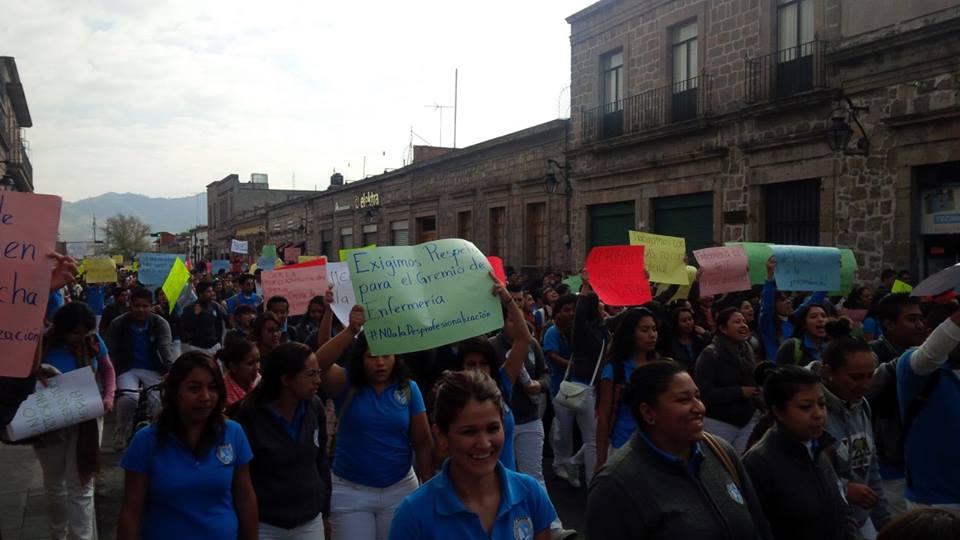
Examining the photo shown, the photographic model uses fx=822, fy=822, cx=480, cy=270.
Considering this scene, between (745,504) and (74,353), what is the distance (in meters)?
4.86

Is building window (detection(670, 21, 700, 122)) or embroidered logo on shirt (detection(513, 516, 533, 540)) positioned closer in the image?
embroidered logo on shirt (detection(513, 516, 533, 540))

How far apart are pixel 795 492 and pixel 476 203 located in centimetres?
2289

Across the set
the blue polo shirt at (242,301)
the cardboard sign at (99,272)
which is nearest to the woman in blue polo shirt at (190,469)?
the blue polo shirt at (242,301)

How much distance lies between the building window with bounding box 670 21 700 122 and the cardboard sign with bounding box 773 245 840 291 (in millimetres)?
8504

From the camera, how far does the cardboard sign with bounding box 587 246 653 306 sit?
819 cm

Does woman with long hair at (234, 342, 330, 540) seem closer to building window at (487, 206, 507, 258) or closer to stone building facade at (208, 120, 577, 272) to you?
stone building facade at (208, 120, 577, 272)

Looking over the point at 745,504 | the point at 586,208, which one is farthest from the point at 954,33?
the point at 745,504

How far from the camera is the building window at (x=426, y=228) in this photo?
29.4 metres

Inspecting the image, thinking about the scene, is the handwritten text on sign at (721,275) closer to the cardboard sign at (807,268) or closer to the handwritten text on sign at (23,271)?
the cardboard sign at (807,268)

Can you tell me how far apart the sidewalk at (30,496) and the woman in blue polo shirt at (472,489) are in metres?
4.15

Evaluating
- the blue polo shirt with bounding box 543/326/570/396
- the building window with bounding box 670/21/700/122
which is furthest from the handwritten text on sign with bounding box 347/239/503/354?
the building window with bounding box 670/21/700/122

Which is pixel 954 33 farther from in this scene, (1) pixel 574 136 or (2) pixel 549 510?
(2) pixel 549 510

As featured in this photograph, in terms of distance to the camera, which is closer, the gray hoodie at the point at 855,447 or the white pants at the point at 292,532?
the gray hoodie at the point at 855,447

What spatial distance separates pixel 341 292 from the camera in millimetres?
6359
